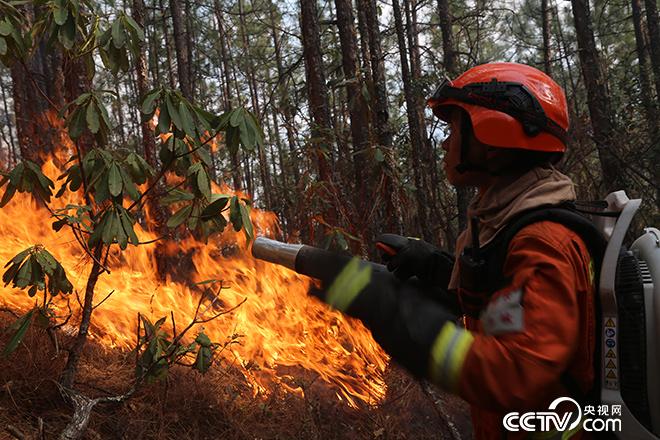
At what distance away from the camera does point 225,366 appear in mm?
4523

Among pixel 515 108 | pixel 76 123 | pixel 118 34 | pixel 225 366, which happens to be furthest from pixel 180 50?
pixel 515 108

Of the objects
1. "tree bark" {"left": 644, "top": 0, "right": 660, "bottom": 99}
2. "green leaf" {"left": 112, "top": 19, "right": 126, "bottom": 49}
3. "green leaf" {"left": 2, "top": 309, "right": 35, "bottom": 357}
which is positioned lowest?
"green leaf" {"left": 2, "top": 309, "right": 35, "bottom": 357}

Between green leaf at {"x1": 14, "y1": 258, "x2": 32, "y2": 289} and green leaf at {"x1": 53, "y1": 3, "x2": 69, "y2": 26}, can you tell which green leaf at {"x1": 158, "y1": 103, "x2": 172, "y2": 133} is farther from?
green leaf at {"x1": 14, "y1": 258, "x2": 32, "y2": 289}

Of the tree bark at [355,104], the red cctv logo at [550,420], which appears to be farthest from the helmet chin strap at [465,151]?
the tree bark at [355,104]

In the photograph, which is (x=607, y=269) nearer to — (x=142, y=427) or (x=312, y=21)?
(x=142, y=427)

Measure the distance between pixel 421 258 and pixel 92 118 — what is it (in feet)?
6.30

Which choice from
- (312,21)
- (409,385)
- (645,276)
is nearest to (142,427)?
(409,385)

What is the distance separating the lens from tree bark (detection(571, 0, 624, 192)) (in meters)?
9.02

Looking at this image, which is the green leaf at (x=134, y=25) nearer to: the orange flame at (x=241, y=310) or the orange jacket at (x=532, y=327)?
the orange flame at (x=241, y=310)

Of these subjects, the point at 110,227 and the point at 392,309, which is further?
the point at 110,227

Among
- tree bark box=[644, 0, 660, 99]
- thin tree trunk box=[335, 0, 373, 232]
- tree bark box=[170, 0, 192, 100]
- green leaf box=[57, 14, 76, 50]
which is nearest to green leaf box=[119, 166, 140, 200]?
green leaf box=[57, 14, 76, 50]

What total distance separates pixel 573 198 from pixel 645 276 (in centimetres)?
35

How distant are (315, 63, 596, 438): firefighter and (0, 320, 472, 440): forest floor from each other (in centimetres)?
244

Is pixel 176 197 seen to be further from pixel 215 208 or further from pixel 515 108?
pixel 515 108
